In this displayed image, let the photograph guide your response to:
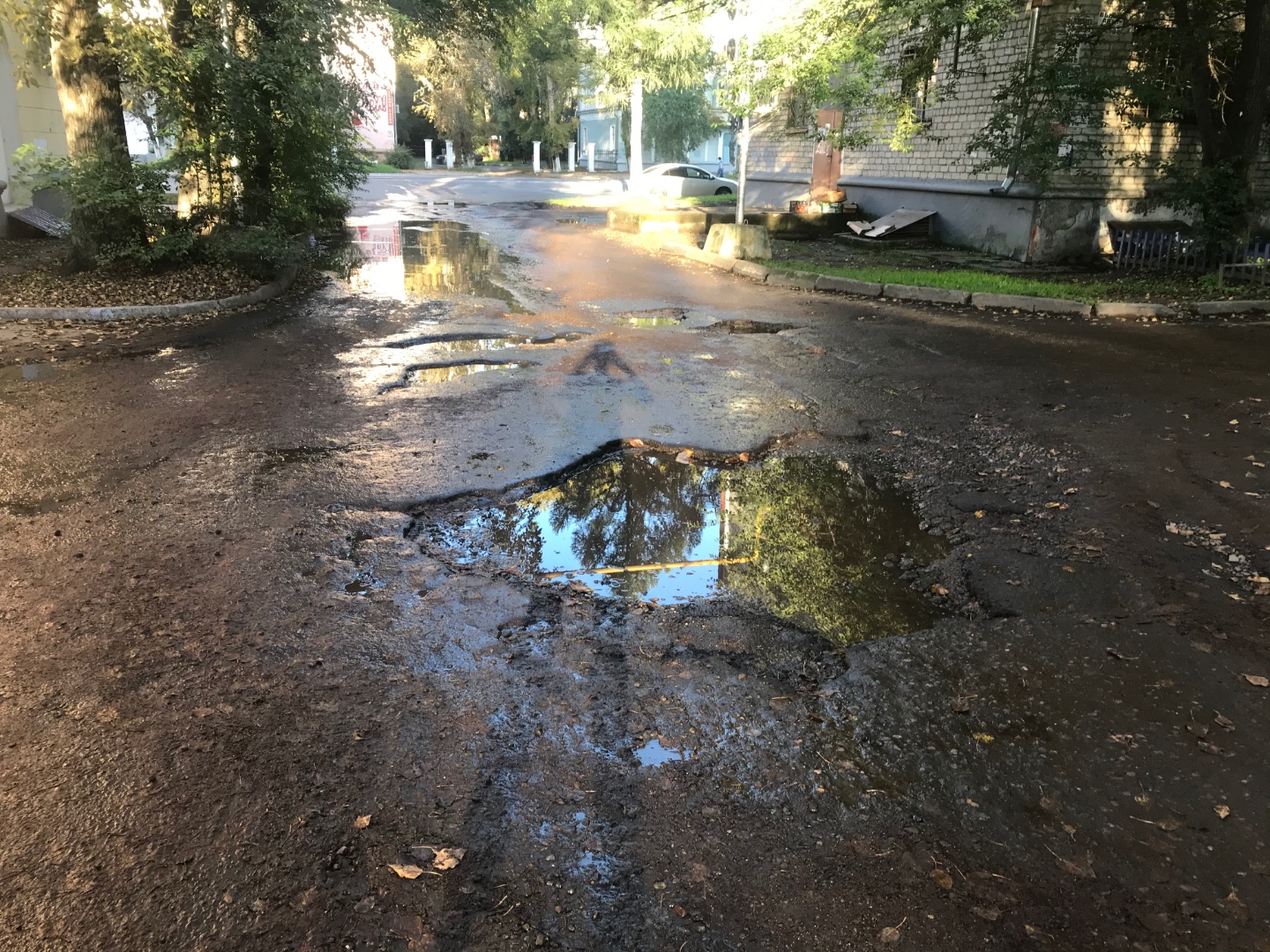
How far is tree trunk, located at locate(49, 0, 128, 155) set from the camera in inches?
439

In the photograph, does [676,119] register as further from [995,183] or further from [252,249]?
[252,249]

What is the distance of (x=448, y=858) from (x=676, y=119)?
48845mm

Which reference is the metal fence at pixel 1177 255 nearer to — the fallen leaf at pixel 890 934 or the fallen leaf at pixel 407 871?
the fallen leaf at pixel 890 934

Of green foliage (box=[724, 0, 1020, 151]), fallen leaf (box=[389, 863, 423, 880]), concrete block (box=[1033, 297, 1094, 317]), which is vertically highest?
green foliage (box=[724, 0, 1020, 151])

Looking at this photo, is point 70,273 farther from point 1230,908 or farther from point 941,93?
point 941,93

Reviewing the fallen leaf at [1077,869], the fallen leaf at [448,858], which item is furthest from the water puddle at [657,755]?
the fallen leaf at [1077,869]

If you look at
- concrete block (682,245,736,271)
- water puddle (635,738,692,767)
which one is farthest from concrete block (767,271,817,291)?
water puddle (635,738,692,767)

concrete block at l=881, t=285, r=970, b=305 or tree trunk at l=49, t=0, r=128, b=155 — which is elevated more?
tree trunk at l=49, t=0, r=128, b=155

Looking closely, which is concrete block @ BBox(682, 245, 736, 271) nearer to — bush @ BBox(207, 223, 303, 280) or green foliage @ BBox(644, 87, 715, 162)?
bush @ BBox(207, 223, 303, 280)

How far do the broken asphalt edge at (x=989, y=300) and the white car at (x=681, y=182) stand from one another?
21.0 meters

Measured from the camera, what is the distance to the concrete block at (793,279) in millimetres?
13711

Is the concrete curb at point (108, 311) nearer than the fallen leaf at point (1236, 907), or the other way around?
the fallen leaf at point (1236, 907)

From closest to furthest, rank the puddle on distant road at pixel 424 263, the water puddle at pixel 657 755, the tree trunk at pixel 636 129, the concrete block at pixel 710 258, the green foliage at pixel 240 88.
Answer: the water puddle at pixel 657 755 < the green foliage at pixel 240 88 < the puddle on distant road at pixel 424 263 < the concrete block at pixel 710 258 < the tree trunk at pixel 636 129

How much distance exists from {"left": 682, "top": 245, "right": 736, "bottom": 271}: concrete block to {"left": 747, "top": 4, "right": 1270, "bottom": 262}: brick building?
18.4 feet
